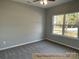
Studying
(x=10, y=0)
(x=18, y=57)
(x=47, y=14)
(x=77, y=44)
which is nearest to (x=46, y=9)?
(x=47, y=14)

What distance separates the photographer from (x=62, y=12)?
5680 millimetres

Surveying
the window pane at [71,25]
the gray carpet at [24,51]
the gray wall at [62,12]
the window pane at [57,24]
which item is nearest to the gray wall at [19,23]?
the gray wall at [62,12]

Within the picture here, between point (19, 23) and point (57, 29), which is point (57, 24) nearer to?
point (57, 29)

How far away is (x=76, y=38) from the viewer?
15.9ft

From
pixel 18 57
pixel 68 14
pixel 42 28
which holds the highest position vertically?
pixel 68 14

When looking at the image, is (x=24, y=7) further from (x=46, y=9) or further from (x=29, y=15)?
(x=46, y=9)

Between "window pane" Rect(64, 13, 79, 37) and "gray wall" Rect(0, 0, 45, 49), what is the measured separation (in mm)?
2064

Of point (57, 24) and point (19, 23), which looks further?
point (57, 24)

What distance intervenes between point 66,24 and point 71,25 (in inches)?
15.2

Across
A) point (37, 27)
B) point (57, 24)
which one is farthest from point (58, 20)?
point (37, 27)

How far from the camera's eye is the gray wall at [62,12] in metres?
4.88

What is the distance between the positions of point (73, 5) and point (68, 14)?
2.11 ft

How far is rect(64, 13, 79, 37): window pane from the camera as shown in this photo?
16.5 feet

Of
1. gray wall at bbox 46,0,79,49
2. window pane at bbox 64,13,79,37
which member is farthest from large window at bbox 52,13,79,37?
gray wall at bbox 46,0,79,49
